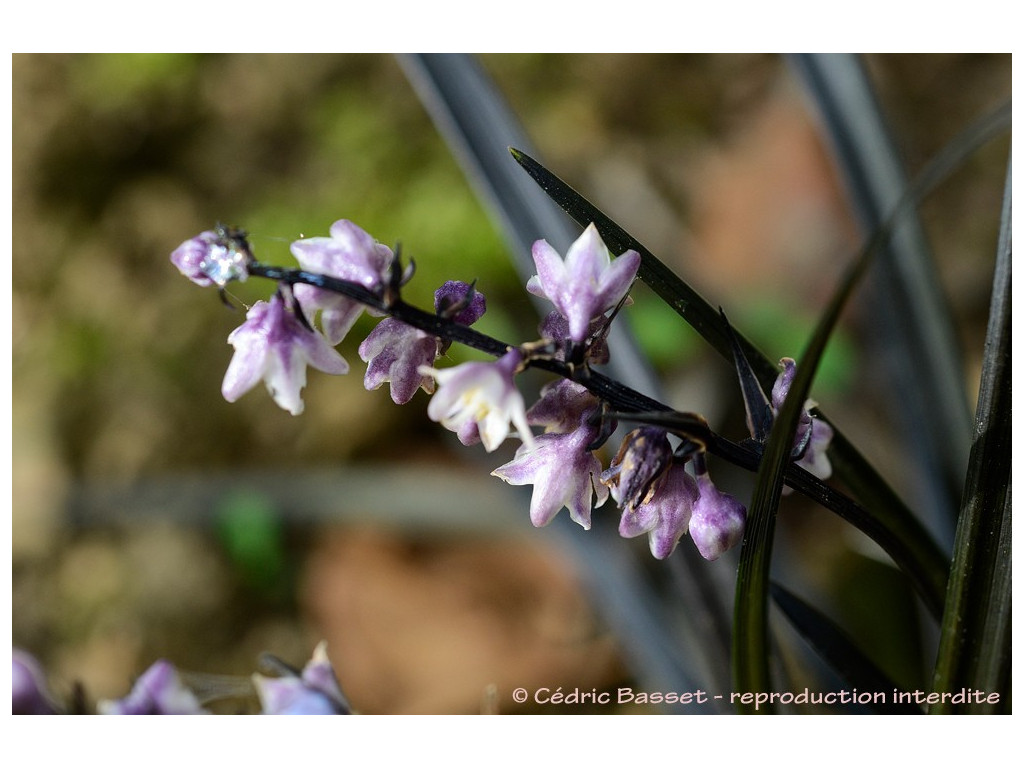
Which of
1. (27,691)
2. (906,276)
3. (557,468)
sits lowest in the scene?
(27,691)


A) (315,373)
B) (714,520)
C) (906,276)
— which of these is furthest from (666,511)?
(315,373)

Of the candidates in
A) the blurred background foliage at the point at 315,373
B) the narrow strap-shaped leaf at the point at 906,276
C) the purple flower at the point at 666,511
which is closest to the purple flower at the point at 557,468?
the purple flower at the point at 666,511

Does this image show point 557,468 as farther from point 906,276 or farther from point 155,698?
point 906,276

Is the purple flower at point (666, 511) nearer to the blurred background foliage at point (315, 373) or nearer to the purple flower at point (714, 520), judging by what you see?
the purple flower at point (714, 520)

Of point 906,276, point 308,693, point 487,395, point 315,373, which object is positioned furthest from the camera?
point 315,373
